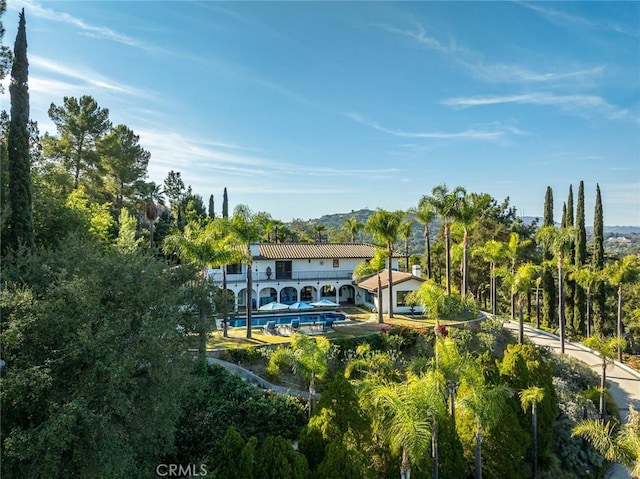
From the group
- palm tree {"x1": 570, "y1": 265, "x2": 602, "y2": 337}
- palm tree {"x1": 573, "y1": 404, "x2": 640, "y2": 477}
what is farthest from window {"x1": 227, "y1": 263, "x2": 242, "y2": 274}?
palm tree {"x1": 570, "y1": 265, "x2": 602, "y2": 337}

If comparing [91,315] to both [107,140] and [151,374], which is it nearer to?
[151,374]

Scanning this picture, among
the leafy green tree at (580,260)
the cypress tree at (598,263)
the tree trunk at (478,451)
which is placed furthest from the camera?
the leafy green tree at (580,260)

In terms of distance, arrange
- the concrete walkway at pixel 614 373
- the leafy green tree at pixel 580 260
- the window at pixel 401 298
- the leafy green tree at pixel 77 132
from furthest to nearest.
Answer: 1. the leafy green tree at pixel 580 260
2. the leafy green tree at pixel 77 132
3. the window at pixel 401 298
4. the concrete walkway at pixel 614 373

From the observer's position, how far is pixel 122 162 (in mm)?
41344

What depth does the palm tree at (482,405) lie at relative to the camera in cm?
1288

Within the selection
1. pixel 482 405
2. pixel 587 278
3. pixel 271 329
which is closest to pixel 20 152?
pixel 271 329

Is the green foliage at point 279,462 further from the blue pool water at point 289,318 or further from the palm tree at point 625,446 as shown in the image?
the blue pool water at point 289,318

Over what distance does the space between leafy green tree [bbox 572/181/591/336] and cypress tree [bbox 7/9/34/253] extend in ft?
149

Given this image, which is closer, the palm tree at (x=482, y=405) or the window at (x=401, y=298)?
the palm tree at (x=482, y=405)

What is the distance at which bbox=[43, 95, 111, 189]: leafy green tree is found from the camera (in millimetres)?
36031

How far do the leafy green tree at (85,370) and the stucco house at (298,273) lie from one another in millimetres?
25017

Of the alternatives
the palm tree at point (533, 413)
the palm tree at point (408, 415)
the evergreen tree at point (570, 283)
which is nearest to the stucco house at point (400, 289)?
the palm tree at point (533, 413)

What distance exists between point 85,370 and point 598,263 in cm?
4850

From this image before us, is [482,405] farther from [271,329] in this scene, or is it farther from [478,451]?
[271,329]
